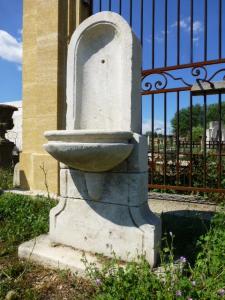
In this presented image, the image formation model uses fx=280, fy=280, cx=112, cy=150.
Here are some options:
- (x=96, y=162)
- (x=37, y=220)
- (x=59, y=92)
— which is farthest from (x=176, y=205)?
(x=59, y=92)

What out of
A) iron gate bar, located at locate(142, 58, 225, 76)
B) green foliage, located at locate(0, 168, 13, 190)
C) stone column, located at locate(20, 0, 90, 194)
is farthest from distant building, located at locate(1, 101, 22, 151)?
iron gate bar, located at locate(142, 58, 225, 76)

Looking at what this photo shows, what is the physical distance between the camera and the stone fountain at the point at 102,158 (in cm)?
218

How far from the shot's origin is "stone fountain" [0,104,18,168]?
6.89 m

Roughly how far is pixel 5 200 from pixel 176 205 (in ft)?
7.62

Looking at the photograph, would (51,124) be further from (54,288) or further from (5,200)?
(54,288)

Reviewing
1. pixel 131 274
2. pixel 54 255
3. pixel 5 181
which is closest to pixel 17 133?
pixel 5 181

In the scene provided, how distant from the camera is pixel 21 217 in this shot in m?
3.31

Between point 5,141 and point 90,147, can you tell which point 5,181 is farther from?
point 90,147

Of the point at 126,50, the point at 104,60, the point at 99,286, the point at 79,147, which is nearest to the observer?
the point at 99,286

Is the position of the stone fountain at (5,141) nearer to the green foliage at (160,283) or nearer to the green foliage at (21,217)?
the green foliage at (21,217)

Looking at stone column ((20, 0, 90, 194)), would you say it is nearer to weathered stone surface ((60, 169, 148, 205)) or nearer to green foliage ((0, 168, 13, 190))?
green foliage ((0, 168, 13, 190))

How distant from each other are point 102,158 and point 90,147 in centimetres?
14

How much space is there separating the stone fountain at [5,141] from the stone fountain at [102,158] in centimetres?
465

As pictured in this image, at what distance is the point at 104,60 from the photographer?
2.60 meters
